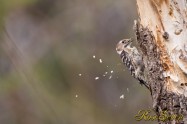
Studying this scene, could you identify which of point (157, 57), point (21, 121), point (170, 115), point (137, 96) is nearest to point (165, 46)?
point (157, 57)

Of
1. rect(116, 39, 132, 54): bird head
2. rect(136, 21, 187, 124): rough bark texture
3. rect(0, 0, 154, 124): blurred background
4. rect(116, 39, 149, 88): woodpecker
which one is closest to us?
rect(136, 21, 187, 124): rough bark texture

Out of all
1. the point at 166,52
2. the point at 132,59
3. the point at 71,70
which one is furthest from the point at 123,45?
the point at 71,70

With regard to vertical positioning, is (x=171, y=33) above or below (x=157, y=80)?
above

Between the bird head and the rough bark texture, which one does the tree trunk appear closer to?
the rough bark texture

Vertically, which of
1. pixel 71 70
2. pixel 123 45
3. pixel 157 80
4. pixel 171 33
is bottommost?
pixel 157 80

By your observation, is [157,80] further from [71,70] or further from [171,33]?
[71,70]

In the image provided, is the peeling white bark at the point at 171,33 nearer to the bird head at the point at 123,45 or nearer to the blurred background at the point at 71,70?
the bird head at the point at 123,45

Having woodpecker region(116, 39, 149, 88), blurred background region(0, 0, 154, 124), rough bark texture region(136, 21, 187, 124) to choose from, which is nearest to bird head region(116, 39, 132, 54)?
woodpecker region(116, 39, 149, 88)
